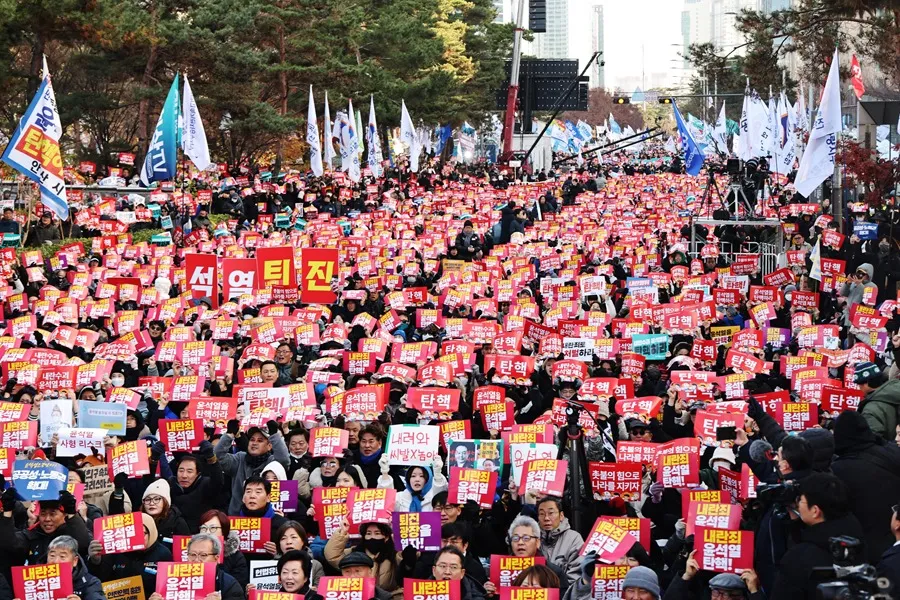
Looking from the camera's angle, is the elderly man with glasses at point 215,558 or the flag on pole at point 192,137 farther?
the flag on pole at point 192,137

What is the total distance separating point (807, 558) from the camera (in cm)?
584

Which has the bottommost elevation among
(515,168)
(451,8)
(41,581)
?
(41,581)

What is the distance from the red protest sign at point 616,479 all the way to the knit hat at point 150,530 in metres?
2.70

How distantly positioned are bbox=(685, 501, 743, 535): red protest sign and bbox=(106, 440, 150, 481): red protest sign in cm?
394

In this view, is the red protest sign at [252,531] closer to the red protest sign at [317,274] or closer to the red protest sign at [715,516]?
the red protest sign at [715,516]

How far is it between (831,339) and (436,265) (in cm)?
967

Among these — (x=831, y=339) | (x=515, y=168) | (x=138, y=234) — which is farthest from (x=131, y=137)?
(x=831, y=339)

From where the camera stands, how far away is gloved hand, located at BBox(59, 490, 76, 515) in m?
8.30

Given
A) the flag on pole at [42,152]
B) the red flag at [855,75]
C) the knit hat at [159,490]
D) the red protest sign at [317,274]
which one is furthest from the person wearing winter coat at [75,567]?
the red flag at [855,75]

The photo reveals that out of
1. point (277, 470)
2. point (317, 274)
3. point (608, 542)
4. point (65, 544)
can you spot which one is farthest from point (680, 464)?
point (317, 274)

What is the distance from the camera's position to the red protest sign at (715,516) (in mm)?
7105

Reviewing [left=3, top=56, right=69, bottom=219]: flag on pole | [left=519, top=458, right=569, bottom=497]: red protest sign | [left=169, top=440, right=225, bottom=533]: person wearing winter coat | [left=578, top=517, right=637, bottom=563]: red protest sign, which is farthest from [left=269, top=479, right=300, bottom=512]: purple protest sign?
[left=3, top=56, right=69, bottom=219]: flag on pole

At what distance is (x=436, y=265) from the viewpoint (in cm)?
2231

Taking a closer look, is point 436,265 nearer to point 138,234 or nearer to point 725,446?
point 138,234
